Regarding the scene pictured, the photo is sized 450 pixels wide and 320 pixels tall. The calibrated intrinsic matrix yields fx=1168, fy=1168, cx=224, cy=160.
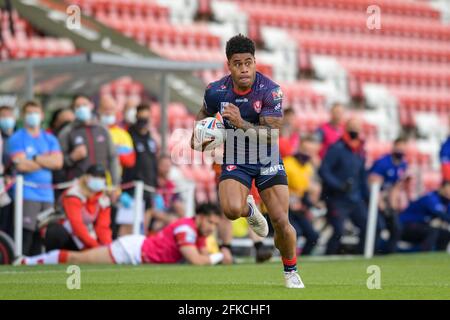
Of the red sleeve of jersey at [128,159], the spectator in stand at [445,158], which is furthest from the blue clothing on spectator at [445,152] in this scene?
the red sleeve of jersey at [128,159]

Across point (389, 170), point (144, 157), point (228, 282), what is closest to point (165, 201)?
point (144, 157)

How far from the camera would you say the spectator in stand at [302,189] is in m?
17.2

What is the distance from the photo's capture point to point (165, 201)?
18.1m

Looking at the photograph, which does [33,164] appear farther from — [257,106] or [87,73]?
[257,106]

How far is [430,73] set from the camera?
96.7 feet

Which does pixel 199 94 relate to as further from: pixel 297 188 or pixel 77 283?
pixel 77 283

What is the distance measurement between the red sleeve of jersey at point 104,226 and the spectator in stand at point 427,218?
5876 millimetres

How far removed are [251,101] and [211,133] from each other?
0.44 meters

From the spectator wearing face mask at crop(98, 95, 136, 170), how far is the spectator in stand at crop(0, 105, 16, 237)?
163cm

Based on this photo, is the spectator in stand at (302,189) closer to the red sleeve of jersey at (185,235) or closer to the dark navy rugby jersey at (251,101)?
the red sleeve of jersey at (185,235)

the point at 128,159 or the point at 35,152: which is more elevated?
the point at 35,152

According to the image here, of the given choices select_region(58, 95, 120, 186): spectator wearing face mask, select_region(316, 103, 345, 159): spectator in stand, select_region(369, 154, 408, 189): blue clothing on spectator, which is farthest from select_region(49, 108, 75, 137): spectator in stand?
select_region(369, 154, 408, 189): blue clothing on spectator

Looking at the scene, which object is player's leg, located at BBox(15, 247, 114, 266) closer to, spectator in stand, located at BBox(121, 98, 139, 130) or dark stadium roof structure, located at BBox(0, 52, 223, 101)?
dark stadium roof structure, located at BBox(0, 52, 223, 101)
